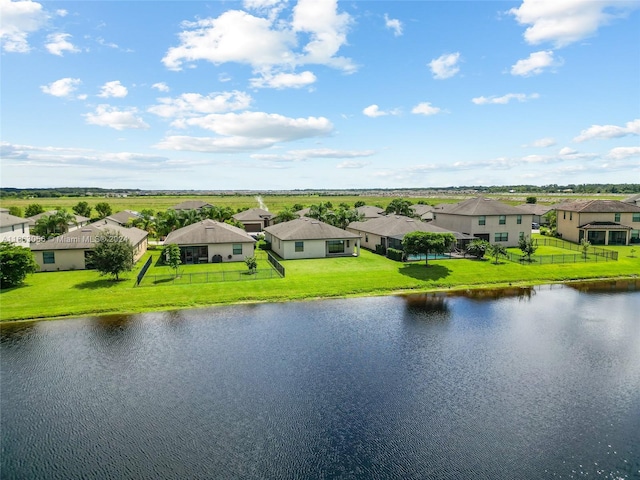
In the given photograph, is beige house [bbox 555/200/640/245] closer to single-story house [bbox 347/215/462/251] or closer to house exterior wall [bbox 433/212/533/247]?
house exterior wall [bbox 433/212/533/247]

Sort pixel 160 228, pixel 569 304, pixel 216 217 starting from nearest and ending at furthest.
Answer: pixel 569 304 < pixel 160 228 < pixel 216 217

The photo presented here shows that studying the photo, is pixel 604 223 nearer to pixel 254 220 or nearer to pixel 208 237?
pixel 208 237

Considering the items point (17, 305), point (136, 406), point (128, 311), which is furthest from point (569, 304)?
point (17, 305)

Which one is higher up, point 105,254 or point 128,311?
point 105,254

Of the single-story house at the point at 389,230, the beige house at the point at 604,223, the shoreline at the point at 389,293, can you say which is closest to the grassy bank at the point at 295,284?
the shoreline at the point at 389,293

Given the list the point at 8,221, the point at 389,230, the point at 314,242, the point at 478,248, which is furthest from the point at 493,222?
the point at 8,221

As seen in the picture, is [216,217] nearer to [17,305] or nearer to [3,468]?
[17,305]
